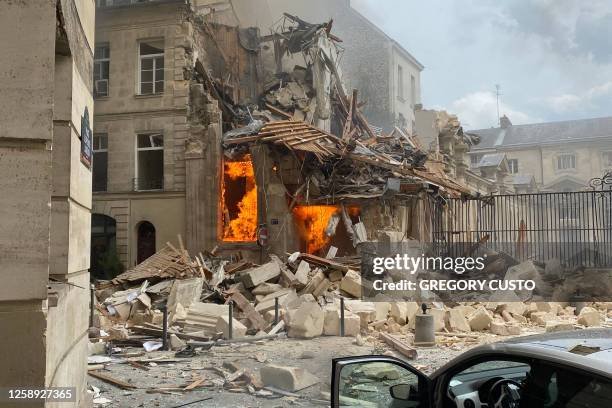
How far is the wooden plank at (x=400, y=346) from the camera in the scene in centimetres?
799

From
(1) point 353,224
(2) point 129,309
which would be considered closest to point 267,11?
(1) point 353,224

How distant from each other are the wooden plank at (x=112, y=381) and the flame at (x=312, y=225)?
10.4 m

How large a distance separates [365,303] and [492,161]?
2008cm

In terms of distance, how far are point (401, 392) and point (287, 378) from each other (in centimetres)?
412

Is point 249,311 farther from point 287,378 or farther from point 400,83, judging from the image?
point 400,83

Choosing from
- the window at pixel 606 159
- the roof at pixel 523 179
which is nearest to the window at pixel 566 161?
the window at pixel 606 159

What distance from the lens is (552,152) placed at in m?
25.4

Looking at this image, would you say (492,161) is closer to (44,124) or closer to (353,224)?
(353,224)

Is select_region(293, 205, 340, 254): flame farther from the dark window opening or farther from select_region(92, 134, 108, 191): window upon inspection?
select_region(92, 134, 108, 191): window

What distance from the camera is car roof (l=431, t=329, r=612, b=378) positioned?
1822 mm

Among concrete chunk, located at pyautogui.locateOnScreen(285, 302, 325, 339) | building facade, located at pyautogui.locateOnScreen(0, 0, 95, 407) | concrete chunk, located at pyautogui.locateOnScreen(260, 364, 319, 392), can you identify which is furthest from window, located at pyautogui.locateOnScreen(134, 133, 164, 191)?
building facade, located at pyautogui.locateOnScreen(0, 0, 95, 407)

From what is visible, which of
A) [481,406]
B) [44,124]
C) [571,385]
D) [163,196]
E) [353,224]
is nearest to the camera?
[571,385]

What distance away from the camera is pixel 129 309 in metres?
11.5

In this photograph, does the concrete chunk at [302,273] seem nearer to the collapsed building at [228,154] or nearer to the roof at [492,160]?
the collapsed building at [228,154]
